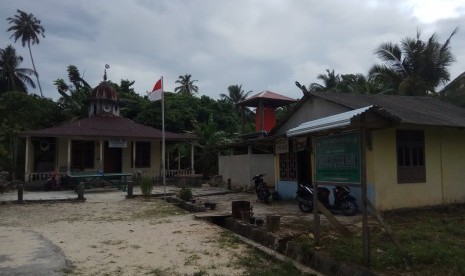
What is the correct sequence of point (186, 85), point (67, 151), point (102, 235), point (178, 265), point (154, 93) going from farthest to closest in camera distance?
1. point (186, 85)
2. point (67, 151)
3. point (154, 93)
4. point (102, 235)
5. point (178, 265)

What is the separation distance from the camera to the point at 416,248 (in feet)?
19.8

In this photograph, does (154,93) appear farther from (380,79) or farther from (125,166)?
(380,79)

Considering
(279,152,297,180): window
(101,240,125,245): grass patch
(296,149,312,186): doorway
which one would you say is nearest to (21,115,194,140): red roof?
(279,152,297,180): window

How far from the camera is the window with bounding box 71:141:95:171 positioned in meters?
24.0

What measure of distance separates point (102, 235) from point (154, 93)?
924 centimetres

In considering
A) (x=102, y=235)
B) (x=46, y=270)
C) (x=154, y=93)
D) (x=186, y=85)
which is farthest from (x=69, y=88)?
(x=46, y=270)

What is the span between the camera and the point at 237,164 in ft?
63.8

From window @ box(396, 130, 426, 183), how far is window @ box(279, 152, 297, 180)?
365 centimetres

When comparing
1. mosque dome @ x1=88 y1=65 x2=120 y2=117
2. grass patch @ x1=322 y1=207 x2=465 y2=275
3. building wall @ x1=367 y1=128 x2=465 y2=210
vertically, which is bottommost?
grass patch @ x1=322 y1=207 x2=465 y2=275

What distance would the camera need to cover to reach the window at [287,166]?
1400 cm

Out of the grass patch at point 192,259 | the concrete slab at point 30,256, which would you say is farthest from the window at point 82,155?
the grass patch at point 192,259

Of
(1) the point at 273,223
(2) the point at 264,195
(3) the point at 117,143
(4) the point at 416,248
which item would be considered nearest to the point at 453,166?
(2) the point at 264,195

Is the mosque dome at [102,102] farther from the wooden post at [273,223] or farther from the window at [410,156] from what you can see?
the wooden post at [273,223]

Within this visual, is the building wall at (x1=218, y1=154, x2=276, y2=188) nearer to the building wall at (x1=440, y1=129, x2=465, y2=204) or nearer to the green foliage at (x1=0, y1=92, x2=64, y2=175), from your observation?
the building wall at (x1=440, y1=129, x2=465, y2=204)
